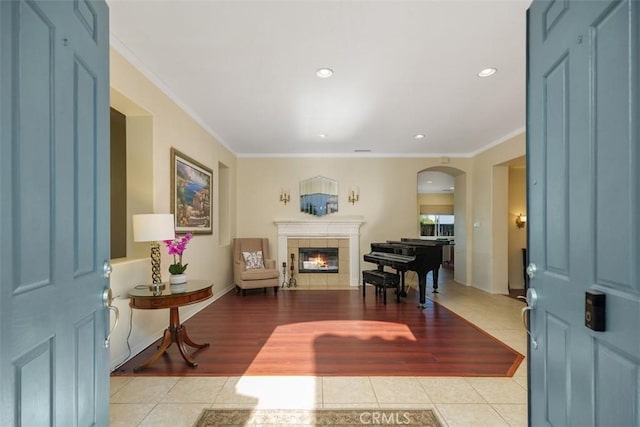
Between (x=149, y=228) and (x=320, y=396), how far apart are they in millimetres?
1905

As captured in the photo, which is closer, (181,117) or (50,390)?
(50,390)

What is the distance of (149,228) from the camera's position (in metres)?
2.64

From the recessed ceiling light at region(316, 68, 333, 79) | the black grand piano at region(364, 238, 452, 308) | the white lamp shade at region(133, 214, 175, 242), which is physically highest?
the recessed ceiling light at region(316, 68, 333, 79)

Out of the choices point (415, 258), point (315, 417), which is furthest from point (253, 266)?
point (315, 417)

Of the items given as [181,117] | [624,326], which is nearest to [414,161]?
[181,117]

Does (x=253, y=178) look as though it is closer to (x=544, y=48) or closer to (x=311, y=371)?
(x=311, y=371)

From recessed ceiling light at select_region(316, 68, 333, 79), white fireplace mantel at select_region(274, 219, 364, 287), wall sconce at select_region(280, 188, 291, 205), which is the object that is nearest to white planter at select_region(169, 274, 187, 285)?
recessed ceiling light at select_region(316, 68, 333, 79)

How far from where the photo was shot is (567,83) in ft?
3.75

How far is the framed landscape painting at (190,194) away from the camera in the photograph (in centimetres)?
372

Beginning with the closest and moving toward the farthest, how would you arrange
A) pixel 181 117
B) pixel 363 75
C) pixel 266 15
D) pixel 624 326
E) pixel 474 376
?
pixel 624 326 → pixel 266 15 → pixel 474 376 → pixel 363 75 → pixel 181 117

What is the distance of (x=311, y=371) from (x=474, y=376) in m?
1.34

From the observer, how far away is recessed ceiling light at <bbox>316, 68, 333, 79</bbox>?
2.99m

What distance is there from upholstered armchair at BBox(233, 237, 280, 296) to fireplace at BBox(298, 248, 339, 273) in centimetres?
72

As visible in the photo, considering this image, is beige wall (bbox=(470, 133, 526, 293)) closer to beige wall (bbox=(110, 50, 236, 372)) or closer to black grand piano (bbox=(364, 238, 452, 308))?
black grand piano (bbox=(364, 238, 452, 308))
